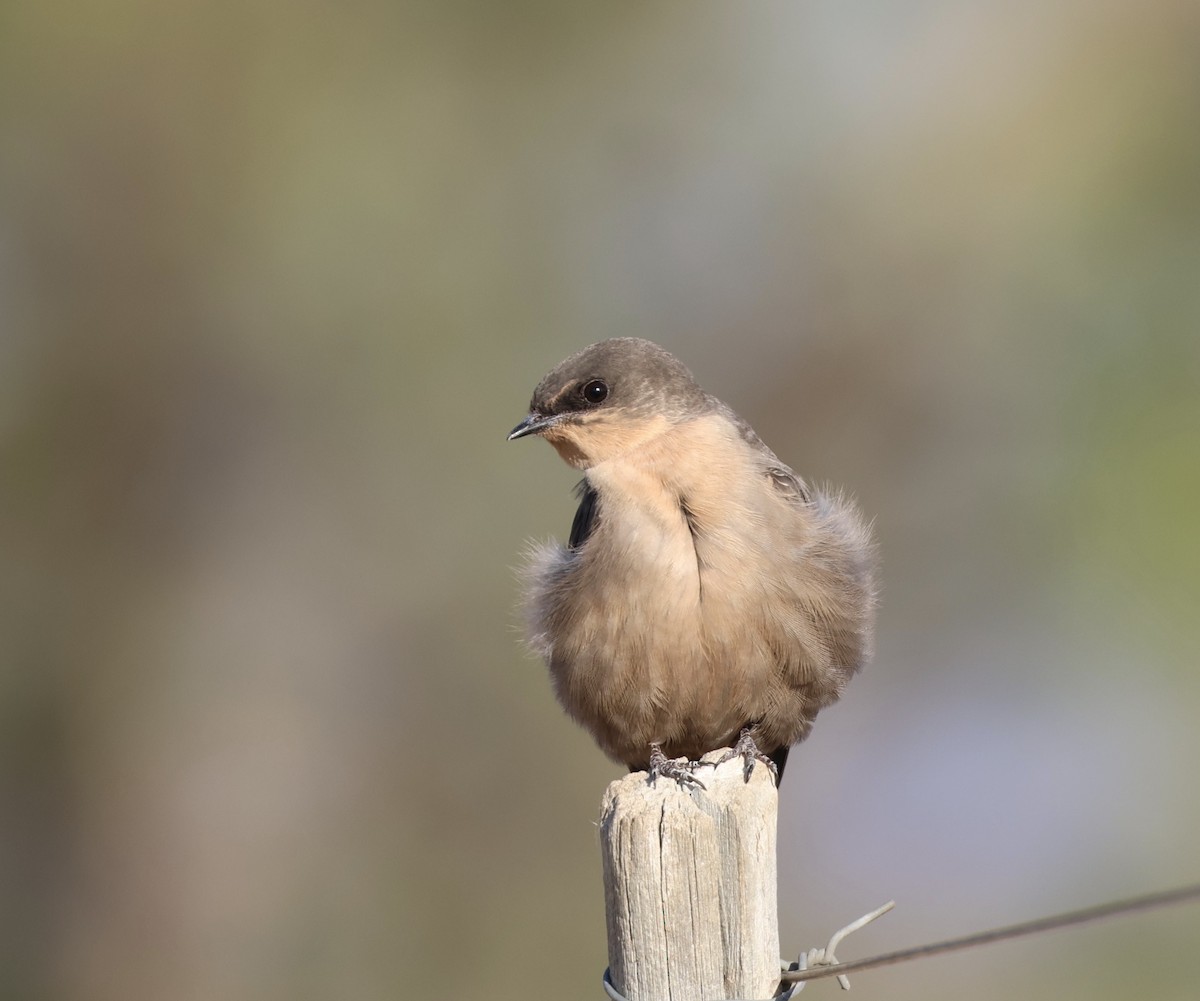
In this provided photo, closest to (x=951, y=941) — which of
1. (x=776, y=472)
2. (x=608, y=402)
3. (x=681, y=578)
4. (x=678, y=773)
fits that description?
(x=678, y=773)

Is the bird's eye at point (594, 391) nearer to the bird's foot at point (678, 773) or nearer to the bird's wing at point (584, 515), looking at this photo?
the bird's wing at point (584, 515)

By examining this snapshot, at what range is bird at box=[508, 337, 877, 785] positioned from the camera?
4.64 meters

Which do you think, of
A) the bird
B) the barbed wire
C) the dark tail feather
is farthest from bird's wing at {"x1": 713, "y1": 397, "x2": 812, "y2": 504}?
the barbed wire

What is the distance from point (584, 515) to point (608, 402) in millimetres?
455

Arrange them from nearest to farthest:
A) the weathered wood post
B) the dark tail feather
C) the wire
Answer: the wire, the weathered wood post, the dark tail feather

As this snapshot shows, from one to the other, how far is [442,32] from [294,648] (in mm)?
5536

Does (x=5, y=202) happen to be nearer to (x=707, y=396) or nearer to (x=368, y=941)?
(x=368, y=941)

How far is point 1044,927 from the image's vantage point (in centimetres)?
244

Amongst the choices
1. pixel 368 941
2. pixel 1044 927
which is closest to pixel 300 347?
pixel 368 941

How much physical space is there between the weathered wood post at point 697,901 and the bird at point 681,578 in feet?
3.72

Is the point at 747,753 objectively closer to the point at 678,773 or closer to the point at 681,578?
the point at 681,578

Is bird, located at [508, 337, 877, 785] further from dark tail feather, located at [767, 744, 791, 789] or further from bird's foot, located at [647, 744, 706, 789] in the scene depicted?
bird's foot, located at [647, 744, 706, 789]

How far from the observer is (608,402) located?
5238 mm

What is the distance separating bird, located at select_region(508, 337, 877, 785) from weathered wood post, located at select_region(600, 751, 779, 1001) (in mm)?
1134
